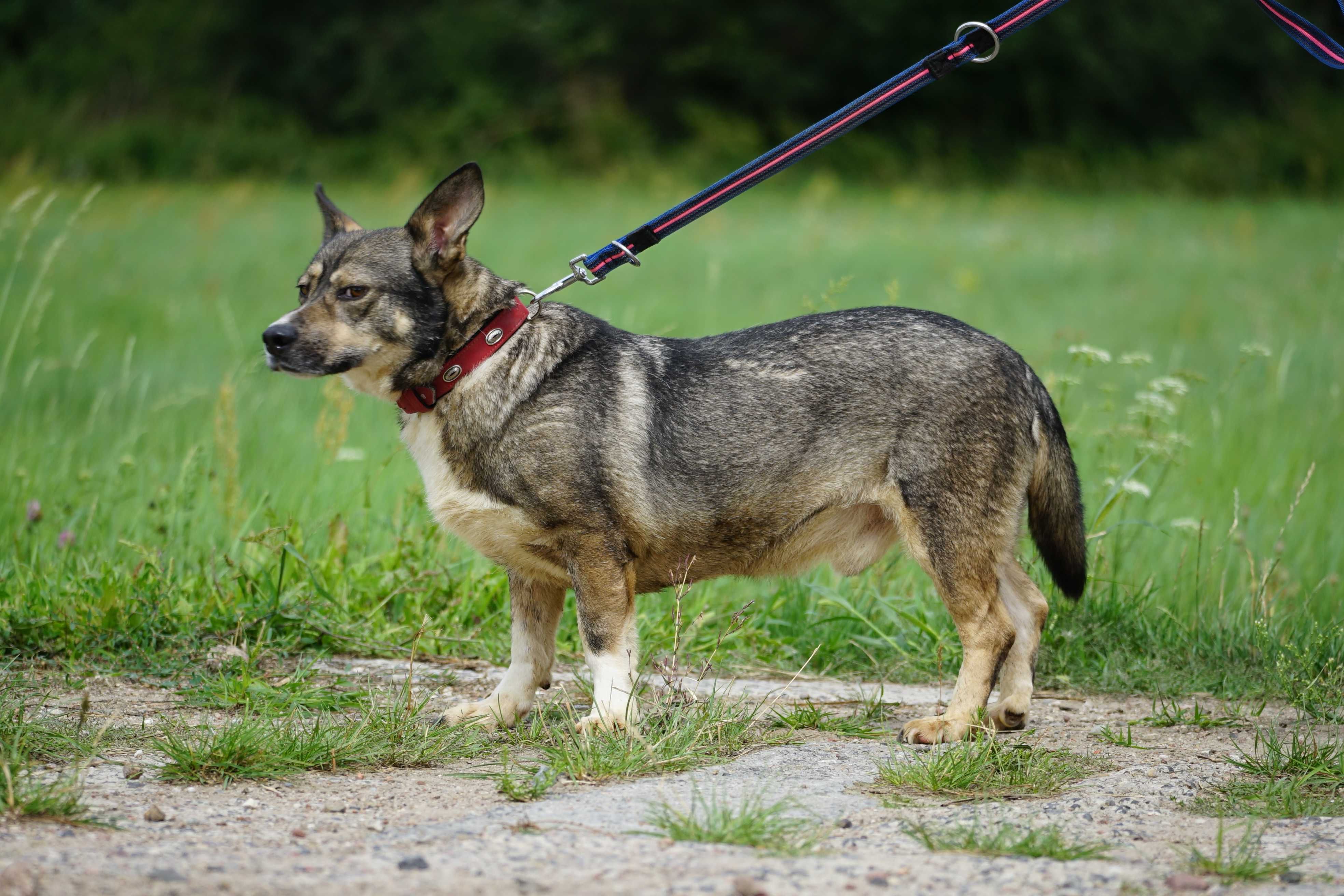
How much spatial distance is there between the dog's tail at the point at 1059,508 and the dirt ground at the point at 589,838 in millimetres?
684

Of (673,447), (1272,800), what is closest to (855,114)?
(673,447)

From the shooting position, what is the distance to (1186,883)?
8.51 ft

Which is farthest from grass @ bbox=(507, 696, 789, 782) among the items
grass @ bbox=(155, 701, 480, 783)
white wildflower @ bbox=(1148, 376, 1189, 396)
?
white wildflower @ bbox=(1148, 376, 1189, 396)

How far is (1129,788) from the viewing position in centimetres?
337

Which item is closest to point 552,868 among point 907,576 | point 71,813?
point 71,813

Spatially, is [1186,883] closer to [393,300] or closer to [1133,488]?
[1133,488]

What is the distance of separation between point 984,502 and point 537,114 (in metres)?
23.7

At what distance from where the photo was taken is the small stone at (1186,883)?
8.50 feet

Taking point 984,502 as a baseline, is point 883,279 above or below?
above

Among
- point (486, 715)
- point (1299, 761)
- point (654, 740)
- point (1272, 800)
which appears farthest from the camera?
point (486, 715)

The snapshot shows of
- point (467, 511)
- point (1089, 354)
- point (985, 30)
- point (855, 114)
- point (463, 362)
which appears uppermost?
point (985, 30)

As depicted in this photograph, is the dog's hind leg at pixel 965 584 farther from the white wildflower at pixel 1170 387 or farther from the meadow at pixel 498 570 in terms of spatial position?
the white wildflower at pixel 1170 387

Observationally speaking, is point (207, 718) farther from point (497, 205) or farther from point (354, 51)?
point (354, 51)

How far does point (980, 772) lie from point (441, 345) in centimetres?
206
